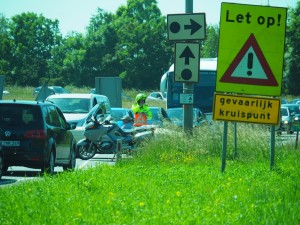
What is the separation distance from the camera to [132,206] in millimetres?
9641

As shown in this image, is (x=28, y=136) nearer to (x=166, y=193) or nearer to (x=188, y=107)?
(x=188, y=107)

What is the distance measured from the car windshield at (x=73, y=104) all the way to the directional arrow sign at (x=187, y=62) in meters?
12.2

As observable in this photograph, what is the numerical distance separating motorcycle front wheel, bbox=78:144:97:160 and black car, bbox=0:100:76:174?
6222 mm

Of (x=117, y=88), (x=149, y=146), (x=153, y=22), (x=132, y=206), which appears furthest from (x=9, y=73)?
(x=132, y=206)

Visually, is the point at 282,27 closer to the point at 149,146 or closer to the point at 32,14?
the point at 149,146

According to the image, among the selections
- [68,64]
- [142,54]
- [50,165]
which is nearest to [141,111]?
[50,165]

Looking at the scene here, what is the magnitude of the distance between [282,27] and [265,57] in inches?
22.2

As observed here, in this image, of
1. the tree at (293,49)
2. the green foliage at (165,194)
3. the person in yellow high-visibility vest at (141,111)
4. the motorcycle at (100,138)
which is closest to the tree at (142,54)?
the tree at (293,49)

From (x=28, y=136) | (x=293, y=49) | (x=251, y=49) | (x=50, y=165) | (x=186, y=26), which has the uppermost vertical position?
(x=186, y=26)

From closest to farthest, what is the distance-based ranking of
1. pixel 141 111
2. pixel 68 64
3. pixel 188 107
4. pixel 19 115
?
pixel 19 115 → pixel 188 107 → pixel 141 111 → pixel 68 64

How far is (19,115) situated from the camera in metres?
18.7

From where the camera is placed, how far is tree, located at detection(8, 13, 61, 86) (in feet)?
371

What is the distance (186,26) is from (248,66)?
484 cm

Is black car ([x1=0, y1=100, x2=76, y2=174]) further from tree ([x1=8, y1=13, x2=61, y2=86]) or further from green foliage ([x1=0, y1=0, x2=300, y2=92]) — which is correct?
tree ([x1=8, y1=13, x2=61, y2=86])
